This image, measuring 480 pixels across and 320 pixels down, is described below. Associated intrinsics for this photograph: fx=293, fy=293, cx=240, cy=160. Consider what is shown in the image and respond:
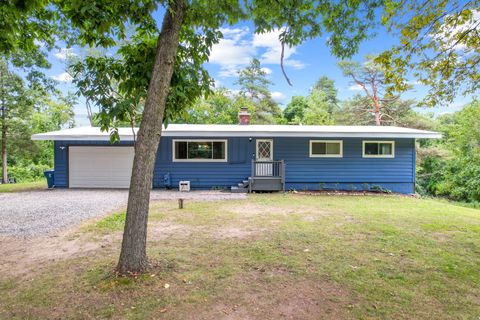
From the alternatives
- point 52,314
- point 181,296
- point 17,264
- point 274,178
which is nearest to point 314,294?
point 181,296

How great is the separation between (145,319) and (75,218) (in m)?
4.72

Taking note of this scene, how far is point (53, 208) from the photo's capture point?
24.0 ft

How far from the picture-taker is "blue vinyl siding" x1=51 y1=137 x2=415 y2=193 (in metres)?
11.3

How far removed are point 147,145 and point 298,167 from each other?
8939 millimetres

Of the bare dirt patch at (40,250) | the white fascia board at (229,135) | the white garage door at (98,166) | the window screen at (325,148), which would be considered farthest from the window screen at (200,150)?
the bare dirt patch at (40,250)

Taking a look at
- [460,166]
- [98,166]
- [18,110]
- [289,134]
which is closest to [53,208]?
[98,166]

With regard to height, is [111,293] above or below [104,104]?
below

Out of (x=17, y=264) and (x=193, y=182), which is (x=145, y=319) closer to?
(x=17, y=264)

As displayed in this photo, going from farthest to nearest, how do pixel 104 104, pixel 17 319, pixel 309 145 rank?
pixel 309 145 < pixel 104 104 < pixel 17 319

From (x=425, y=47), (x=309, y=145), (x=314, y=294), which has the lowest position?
(x=314, y=294)

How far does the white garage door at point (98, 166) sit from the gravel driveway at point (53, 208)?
0.87m

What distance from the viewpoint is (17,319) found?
2.42 meters

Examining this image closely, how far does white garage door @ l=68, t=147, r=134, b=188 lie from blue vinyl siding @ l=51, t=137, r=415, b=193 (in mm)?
288

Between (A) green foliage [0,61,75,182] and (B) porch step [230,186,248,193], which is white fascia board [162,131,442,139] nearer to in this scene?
(B) porch step [230,186,248,193]
